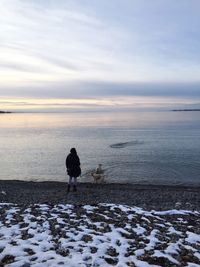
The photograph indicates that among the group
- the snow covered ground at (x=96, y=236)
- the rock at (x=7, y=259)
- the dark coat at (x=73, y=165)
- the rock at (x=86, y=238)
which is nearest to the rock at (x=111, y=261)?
the snow covered ground at (x=96, y=236)

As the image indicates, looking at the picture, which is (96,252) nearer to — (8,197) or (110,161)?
(8,197)

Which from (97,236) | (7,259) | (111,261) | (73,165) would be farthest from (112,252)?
(73,165)

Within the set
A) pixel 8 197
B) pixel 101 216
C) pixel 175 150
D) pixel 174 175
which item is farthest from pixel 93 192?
pixel 175 150

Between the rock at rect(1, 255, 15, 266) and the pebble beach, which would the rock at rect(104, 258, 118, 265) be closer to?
the pebble beach

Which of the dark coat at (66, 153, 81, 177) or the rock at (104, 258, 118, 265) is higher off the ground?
the dark coat at (66, 153, 81, 177)

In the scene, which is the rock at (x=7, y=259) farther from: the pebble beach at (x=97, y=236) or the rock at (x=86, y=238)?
the rock at (x=86, y=238)

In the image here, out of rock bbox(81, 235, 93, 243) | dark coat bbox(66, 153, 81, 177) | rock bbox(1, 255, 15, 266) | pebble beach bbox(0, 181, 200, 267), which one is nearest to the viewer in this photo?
rock bbox(1, 255, 15, 266)

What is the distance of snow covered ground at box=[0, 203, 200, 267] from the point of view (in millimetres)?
8062

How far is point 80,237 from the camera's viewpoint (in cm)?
937

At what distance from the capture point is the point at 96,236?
9.44 m

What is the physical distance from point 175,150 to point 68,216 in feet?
118

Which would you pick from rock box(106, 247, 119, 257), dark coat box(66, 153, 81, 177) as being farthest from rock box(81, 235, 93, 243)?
dark coat box(66, 153, 81, 177)

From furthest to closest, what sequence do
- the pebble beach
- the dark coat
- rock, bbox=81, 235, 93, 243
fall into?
the dark coat, rock, bbox=81, 235, 93, 243, the pebble beach

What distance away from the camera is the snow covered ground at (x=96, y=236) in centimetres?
806
